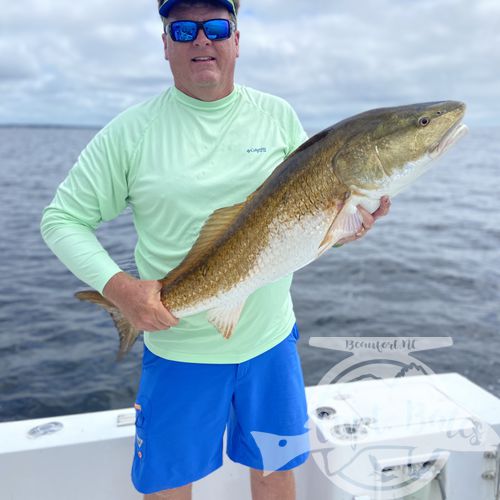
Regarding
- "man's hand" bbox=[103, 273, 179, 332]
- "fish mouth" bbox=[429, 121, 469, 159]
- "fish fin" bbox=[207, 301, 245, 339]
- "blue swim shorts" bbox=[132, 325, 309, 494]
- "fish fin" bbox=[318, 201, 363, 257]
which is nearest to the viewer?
"fish mouth" bbox=[429, 121, 469, 159]

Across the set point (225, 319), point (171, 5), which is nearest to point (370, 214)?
point (225, 319)

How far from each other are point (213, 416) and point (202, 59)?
1.82m

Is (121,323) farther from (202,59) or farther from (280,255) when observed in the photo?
(202,59)

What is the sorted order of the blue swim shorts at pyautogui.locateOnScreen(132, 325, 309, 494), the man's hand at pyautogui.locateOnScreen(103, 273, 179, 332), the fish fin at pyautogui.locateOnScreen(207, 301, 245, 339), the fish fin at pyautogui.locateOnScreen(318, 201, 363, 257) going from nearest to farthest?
the fish fin at pyautogui.locateOnScreen(318, 201, 363, 257), the man's hand at pyautogui.locateOnScreen(103, 273, 179, 332), the fish fin at pyautogui.locateOnScreen(207, 301, 245, 339), the blue swim shorts at pyautogui.locateOnScreen(132, 325, 309, 494)

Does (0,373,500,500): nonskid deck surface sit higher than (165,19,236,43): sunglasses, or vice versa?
(165,19,236,43): sunglasses

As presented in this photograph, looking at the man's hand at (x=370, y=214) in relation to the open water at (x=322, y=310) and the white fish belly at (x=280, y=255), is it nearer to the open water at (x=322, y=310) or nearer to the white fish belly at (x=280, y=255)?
the white fish belly at (x=280, y=255)

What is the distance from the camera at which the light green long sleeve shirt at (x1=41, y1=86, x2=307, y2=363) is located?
102 inches

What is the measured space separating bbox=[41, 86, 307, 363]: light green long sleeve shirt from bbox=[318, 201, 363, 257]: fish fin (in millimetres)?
532

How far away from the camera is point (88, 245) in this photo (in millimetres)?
2576

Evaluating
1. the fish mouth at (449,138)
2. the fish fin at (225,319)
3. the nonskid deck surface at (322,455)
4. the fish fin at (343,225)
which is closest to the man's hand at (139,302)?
the fish fin at (225,319)

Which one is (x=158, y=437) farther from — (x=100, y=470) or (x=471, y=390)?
(x=471, y=390)

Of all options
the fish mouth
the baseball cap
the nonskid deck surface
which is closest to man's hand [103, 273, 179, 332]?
the nonskid deck surface

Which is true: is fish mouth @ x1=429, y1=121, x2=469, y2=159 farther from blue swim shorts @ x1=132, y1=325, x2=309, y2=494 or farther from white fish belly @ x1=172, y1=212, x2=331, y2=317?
blue swim shorts @ x1=132, y1=325, x2=309, y2=494

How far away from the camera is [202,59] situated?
2.62 meters
